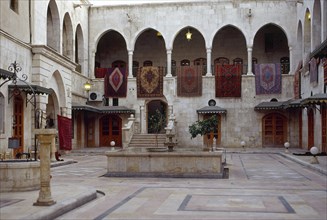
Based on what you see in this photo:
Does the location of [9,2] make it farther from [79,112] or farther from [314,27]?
[314,27]

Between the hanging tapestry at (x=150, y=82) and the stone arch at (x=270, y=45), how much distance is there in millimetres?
6664

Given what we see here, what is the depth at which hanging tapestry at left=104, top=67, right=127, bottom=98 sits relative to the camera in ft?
91.2

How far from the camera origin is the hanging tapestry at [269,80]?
2656 centimetres

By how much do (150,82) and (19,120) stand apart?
460 inches

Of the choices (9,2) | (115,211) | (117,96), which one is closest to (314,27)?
(117,96)

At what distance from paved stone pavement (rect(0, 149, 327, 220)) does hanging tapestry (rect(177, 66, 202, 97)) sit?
A: 14561mm

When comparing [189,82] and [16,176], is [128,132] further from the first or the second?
[16,176]

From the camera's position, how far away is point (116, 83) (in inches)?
1099

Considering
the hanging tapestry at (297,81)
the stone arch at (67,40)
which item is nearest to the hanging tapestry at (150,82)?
the stone arch at (67,40)

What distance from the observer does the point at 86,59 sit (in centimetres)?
2798

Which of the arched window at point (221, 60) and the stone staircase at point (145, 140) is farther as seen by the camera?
the arched window at point (221, 60)

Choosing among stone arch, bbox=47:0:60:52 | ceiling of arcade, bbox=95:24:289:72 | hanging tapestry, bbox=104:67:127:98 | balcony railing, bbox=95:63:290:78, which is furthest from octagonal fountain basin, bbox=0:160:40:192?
ceiling of arcade, bbox=95:24:289:72

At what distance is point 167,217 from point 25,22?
13.1m

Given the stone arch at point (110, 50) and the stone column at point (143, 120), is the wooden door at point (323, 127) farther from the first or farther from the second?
the stone arch at point (110, 50)
